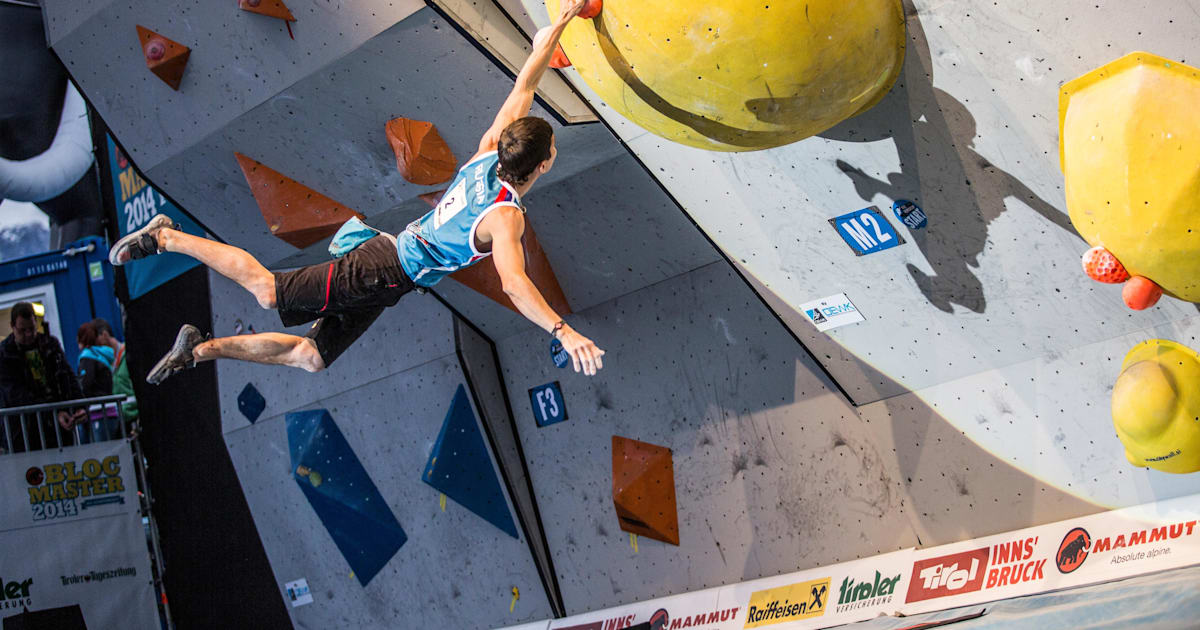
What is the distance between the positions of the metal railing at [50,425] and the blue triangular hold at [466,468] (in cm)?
232

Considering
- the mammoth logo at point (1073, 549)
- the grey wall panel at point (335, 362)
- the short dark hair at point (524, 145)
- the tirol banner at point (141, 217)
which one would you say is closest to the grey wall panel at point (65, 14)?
the tirol banner at point (141, 217)

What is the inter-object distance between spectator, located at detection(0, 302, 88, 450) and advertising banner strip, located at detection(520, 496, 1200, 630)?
146 inches

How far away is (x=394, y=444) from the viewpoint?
5.61 meters

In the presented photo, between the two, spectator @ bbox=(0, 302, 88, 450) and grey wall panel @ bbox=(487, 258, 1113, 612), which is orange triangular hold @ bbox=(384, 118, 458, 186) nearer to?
grey wall panel @ bbox=(487, 258, 1113, 612)

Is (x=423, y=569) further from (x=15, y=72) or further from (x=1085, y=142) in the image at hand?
(x=15, y=72)

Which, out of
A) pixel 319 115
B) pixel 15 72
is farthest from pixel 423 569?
pixel 15 72

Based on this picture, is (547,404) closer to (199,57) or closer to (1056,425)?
(199,57)

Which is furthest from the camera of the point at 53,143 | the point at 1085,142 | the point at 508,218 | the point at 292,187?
the point at 53,143

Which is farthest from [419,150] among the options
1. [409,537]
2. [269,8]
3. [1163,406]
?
[1163,406]

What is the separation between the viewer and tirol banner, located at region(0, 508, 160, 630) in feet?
19.3

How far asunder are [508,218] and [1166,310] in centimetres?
204

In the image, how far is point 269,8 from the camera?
391cm

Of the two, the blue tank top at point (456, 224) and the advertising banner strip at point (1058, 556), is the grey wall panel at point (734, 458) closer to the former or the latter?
the advertising banner strip at point (1058, 556)

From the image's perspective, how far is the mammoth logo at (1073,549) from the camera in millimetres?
3412
